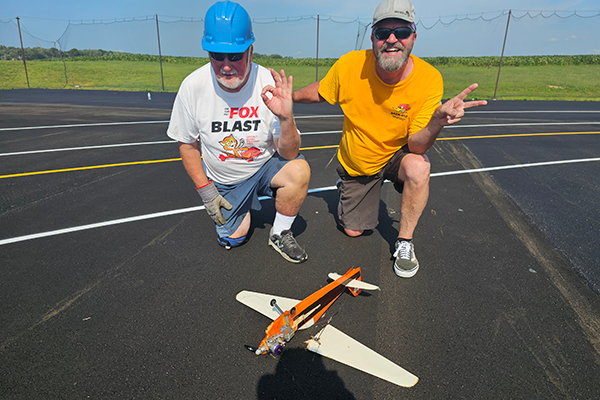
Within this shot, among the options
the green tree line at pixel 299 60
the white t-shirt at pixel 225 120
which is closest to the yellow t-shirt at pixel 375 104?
the white t-shirt at pixel 225 120

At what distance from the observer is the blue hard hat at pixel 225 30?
8.34ft

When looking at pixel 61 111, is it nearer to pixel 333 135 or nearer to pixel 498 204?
pixel 333 135

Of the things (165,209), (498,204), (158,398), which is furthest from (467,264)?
(165,209)

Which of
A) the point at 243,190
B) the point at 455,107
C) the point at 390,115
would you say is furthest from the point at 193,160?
the point at 455,107

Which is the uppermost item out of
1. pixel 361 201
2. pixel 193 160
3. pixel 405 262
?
pixel 193 160

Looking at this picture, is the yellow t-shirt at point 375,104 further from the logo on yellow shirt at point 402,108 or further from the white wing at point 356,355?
the white wing at point 356,355

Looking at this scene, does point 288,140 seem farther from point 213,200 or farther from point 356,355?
point 356,355

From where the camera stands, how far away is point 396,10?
2709 millimetres

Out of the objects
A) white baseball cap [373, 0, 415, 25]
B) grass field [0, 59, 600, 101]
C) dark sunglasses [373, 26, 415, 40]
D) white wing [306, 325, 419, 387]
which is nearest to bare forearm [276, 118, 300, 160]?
dark sunglasses [373, 26, 415, 40]

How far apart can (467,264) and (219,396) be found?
2323 mm

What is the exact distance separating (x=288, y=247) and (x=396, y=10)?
2160 millimetres

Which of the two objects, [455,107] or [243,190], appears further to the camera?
[243,190]

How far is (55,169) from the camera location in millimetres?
5402

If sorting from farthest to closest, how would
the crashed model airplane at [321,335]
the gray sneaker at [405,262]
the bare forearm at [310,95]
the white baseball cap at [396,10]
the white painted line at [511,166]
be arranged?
1. the white painted line at [511,166]
2. the bare forearm at [310,95]
3. the gray sneaker at [405,262]
4. the white baseball cap at [396,10]
5. the crashed model airplane at [321,335]
